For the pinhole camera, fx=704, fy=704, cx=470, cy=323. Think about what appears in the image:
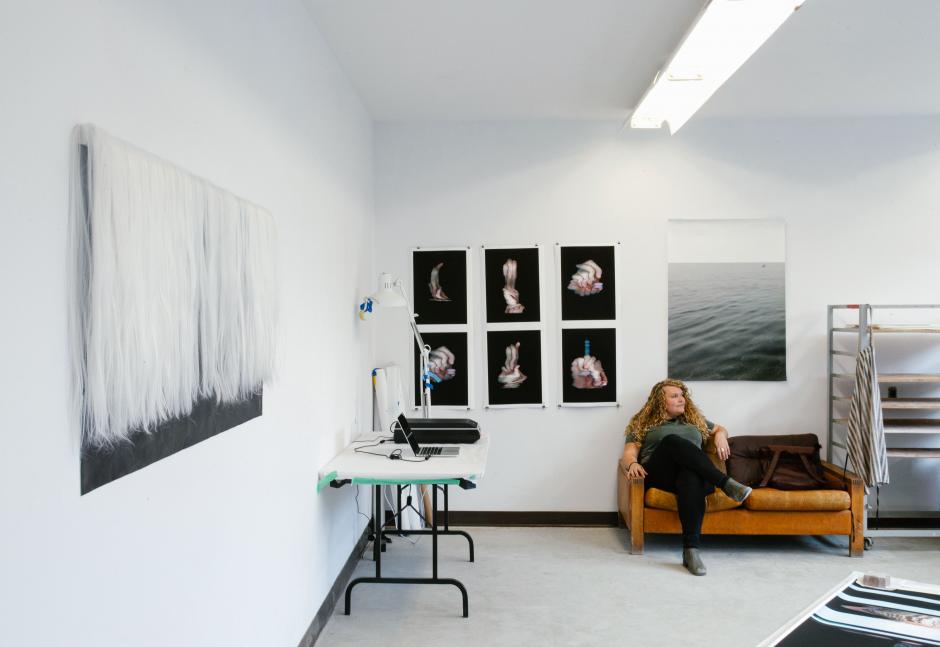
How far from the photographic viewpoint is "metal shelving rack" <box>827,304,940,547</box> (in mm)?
4254

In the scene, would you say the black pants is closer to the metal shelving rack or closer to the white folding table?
the metal shelving rack

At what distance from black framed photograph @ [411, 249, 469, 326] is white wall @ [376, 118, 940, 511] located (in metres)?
0.09

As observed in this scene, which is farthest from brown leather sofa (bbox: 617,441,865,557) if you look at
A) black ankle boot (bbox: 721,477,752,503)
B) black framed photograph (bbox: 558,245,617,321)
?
black framed photograph (bbox: 558,245,617,321)

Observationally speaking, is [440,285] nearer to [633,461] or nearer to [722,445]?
[633,461]

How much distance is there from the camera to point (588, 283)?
476 cm

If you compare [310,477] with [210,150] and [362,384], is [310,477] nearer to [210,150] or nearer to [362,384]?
[362,384]

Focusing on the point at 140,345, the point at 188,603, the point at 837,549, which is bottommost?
the point at 837,549

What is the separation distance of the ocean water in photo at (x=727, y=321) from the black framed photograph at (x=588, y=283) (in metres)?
0.41

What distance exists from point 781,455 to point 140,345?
401cm

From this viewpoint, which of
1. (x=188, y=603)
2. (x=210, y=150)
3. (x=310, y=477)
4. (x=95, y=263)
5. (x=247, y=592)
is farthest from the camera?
(x=310, y=477)

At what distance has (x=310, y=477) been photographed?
306 cm

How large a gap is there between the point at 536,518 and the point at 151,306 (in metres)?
3.70

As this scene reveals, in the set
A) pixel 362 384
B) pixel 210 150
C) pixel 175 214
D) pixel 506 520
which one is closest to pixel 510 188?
pixel 362 384

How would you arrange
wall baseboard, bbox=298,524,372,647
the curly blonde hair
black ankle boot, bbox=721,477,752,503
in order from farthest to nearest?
the curly blonde hair, black ankle boot, bbox=721,477,752,503, wall baseboard, bbox=298,524,372,647
